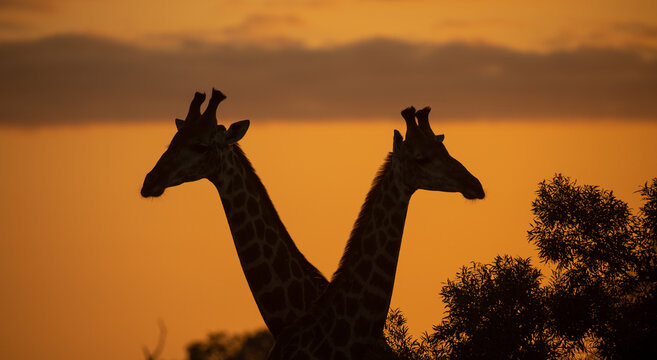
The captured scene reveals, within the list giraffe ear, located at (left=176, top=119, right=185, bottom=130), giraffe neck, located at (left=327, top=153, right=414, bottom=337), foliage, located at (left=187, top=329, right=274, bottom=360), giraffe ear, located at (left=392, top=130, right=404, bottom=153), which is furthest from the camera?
foliage, located at (left=187, top=329, right=274, bottom=360)

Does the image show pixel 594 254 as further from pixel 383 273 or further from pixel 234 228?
pixel 234 228

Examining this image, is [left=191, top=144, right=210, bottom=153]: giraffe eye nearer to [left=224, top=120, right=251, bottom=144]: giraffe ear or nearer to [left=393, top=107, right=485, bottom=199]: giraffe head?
[left=224, top=120, right=251, bottom=144]: giraffe ear

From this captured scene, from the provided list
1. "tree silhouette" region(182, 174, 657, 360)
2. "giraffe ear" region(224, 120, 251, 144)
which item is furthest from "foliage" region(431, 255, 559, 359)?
"giraffe ear" region(224, 120, 251, 144)

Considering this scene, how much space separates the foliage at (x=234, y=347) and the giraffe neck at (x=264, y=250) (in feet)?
216

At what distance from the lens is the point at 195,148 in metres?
25.3

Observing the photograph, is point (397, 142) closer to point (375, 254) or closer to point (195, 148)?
point (375, 254)

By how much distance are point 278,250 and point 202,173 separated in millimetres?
2273

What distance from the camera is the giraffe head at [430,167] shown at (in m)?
24.0

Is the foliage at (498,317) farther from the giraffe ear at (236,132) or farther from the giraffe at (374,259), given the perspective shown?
the giraffe ear at (236,132)

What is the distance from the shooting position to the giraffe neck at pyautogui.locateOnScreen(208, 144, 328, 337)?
2498cm

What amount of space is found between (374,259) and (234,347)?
7286 centimetres

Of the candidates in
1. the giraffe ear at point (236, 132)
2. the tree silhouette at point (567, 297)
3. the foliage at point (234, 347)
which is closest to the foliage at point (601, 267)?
the tree silhouette at point (567, 297)

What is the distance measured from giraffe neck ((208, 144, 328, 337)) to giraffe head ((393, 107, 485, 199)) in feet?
10.3


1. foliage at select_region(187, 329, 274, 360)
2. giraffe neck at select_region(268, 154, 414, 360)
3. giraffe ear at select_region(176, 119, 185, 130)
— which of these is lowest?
giraffe neck at select_region(268, 154, 414, 360)
